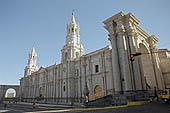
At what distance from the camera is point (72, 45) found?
37250mm

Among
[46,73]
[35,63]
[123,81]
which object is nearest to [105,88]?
[123,81]

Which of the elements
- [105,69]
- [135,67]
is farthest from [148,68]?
[135,67]

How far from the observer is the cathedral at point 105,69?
52.1 ft

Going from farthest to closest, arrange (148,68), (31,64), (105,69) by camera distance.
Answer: (31,64) → (105,69) → (148,68)

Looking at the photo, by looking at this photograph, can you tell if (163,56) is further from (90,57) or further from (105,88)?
(90,57)

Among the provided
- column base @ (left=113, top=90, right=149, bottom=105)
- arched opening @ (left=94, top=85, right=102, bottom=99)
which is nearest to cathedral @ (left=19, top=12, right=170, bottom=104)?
arched opening @ (left=94, top=85, right=102, bottom=99)

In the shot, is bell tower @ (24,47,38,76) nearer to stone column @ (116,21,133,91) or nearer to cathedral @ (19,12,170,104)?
cathedral @ (19,12,170,104)

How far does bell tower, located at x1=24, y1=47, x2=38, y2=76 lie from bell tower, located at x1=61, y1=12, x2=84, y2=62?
938 inches

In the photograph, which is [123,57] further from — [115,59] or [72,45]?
[72,45]

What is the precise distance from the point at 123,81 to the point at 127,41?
5045 millimetres

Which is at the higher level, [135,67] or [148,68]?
[148,68]

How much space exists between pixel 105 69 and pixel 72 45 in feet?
44.9

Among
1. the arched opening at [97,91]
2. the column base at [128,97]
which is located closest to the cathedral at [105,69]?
the arched opening at [97,91]

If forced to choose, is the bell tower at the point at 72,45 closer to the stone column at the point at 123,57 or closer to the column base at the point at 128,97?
the stone column at the point at 123,57
